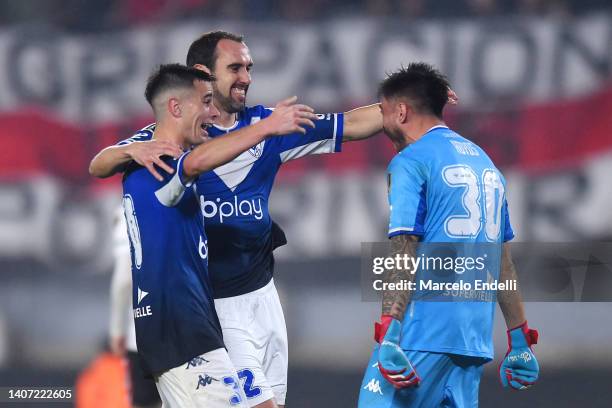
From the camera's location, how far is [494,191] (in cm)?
394

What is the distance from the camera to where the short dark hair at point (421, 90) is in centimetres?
408

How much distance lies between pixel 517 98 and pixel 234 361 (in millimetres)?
3557

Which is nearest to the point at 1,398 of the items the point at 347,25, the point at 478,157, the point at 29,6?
the point at 29,6

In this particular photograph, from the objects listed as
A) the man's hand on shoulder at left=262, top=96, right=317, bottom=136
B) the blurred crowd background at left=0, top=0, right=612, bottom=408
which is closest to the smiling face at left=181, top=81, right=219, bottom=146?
the man's hand on shoulder at left=262, top=96, right=317, bottom=136

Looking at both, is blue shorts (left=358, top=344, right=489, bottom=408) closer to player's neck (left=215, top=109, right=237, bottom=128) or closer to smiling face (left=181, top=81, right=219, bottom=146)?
smiling face (left=181, top=81, right=219, bottom=146)

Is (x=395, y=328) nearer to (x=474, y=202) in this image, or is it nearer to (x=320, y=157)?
(x=474, y=202)

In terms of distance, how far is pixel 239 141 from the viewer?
3.58m

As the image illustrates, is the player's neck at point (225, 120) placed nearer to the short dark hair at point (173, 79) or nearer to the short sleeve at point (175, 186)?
the short dark hair at point (173, 79)

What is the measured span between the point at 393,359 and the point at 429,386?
7.8 inches

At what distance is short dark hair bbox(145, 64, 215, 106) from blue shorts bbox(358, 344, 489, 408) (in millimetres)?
1304

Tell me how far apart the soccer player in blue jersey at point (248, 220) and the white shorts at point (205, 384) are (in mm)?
765

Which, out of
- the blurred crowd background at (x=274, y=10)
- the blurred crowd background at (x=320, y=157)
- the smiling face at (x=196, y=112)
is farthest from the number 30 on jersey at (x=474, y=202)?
the blurred crowd background at (x=274, y=10)

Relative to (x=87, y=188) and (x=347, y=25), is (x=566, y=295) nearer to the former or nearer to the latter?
(x=347, y=25)

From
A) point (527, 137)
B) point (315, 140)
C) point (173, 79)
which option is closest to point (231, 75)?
point (315, 140)
